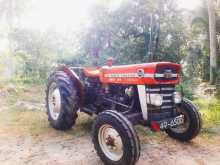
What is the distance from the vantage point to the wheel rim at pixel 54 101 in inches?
248

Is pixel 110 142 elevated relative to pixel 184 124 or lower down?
elevated

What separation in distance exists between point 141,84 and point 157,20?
1724 centimetres

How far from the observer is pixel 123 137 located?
4.12 meters

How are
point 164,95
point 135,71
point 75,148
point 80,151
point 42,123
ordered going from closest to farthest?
1. point 135,71
2. point 164,95
3. point 80,151
4. point 75,148
5. point 42,123

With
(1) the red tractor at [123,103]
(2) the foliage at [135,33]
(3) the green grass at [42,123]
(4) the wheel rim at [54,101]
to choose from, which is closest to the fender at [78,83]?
(1) the red tractor at [123,103]

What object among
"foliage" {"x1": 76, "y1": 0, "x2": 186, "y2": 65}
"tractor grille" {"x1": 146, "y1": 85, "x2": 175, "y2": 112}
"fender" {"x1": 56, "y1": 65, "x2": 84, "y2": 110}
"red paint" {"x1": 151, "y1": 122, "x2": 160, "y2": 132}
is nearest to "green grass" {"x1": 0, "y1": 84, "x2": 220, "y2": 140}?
"fender" {"x1": 56, "y1": 65, "x2": 84, "y2": 110}

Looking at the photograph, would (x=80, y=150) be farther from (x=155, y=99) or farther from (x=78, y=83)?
(x=155, y=99)

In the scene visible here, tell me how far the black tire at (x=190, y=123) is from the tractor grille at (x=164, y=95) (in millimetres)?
658

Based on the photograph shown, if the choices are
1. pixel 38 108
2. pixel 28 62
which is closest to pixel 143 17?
pixel 28 62

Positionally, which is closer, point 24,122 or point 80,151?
point 80,151

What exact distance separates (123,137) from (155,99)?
3.03 feet

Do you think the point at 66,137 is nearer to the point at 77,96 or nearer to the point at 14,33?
the point at 77,96

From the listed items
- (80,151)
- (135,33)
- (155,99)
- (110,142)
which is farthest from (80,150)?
(135,33)

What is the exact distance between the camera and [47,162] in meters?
4.62
